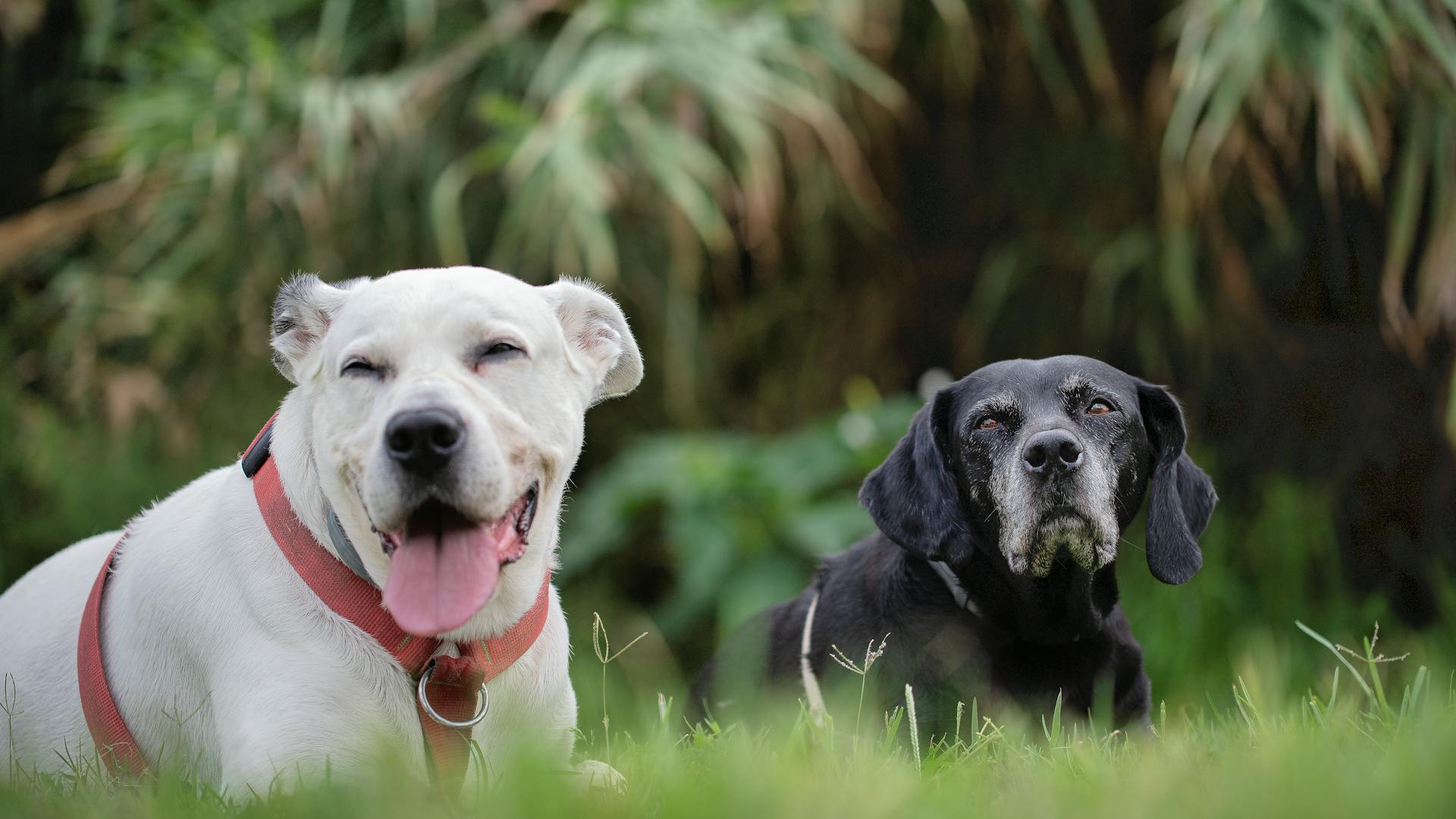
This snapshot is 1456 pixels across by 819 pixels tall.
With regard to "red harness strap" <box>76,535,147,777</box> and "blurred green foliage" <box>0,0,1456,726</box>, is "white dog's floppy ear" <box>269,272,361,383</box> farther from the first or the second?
"blurred green foliage" <box>0,0,1456,726</box>

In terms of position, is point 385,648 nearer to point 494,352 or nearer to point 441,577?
point 441,577

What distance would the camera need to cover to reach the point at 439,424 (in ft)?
6.61

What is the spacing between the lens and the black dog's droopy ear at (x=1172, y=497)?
2777mm

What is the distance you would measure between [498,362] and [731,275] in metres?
3.76

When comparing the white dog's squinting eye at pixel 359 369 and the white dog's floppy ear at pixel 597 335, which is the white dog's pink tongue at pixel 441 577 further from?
the white dog's floppy ear at pixel 597 335

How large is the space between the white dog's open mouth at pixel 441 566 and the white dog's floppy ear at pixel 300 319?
0.43 m

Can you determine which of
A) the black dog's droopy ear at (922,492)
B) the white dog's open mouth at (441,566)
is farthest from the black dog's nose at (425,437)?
the black dog's droopy ear at (922,492)

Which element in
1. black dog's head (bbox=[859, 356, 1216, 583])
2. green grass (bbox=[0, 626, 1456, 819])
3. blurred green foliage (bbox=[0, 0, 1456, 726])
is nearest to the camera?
green grass (bbox=[0, 626, 1456, 819])

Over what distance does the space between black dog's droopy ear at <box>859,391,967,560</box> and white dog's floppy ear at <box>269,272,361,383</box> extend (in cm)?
130

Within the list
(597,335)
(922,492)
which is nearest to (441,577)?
(597,335)

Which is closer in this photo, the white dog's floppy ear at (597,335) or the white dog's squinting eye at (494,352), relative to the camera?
the white dog's squinting eye at (494,352)

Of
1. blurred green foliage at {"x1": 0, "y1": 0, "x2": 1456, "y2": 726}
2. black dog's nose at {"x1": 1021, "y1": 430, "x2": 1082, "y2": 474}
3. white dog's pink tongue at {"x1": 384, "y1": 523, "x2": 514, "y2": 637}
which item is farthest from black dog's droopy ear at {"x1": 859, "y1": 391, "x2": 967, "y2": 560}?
blurred green foliage at {"x1": 0, "y1": 0, "x2": 1456, "y2": 726}

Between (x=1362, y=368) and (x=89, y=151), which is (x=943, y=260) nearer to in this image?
(x=1362, y=368)

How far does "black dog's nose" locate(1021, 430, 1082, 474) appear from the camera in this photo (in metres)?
2.60
